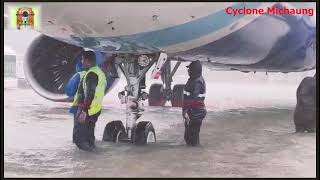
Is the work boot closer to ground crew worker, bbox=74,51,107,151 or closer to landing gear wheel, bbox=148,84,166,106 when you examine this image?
ground crew worker, bbox=74,51,107,151

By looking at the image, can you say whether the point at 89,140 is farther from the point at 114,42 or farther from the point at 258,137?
the point at 258,137

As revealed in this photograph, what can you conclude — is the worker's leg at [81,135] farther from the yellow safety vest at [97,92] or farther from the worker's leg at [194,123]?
the worker's leg at [194,123]

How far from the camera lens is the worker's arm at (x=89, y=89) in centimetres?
488

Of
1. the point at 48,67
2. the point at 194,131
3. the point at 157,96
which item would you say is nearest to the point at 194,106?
the point at 194,131

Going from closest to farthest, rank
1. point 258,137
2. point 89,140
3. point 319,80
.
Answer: point 89,140 → point 319,80 → point 258,137

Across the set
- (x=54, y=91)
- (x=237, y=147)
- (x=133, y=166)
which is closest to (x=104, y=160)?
(x=133, y=166)

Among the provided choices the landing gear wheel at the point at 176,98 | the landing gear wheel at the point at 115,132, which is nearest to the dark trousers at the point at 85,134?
the landing gear wheel at the point at 115,132

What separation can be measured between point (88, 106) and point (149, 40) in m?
1.07

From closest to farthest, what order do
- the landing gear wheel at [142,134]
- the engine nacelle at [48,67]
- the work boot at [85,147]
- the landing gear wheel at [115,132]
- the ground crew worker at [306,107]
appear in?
the work boot at [85,147], the landing gear wheel at [142,134], the landing gear wheel at [115,132], the ground crew worker at [306,107], the engine nacelle at [48,67]

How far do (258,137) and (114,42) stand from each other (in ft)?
8.78

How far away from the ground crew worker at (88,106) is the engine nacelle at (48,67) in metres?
2.19

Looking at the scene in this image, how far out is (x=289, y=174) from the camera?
12.7 ft

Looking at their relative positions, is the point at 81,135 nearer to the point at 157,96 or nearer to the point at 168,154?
the point at 168,154

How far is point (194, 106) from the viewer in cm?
523
